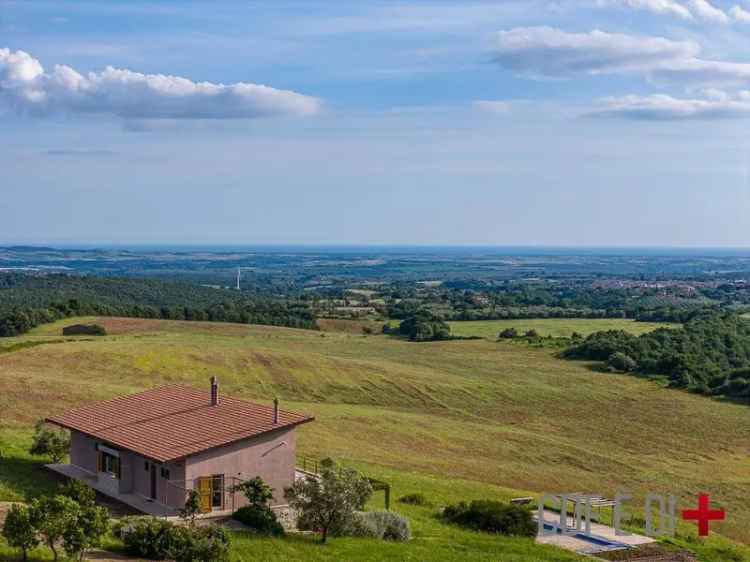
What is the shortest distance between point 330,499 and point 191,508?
3.84 metres

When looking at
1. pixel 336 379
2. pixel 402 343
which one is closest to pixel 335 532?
pixel 336 379

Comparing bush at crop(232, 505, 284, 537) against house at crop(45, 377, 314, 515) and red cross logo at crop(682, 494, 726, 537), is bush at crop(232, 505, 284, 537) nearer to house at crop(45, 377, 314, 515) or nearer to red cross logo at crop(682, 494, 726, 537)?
house at crop(45, 377, 314, 515)

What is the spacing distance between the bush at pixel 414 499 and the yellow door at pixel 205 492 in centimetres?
797

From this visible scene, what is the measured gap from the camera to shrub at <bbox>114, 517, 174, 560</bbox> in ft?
71.7

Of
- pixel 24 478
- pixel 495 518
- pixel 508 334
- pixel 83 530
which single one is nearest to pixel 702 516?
pixel 495 518

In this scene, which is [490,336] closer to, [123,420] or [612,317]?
[612,317]

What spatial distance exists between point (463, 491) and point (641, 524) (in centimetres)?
710

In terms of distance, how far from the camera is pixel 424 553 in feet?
81.8

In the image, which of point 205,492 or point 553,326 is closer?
point 205,492

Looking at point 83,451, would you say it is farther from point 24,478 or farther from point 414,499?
point 414,499

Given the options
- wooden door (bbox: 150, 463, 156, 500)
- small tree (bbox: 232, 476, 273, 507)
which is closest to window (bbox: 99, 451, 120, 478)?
wooden door (bbox: 150, 463, 156, 500)

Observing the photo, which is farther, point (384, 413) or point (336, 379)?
point (336, 379)

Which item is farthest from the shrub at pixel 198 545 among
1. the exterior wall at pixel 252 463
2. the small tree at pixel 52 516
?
the exterior wall at pixel 252 463

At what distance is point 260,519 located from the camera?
26.2 metres
